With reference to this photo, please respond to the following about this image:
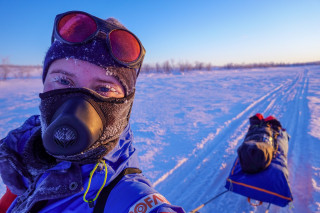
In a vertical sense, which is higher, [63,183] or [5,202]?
[63,183]

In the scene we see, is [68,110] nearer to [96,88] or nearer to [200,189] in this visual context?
[96,88]

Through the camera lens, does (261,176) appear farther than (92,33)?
Yes

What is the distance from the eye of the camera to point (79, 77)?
823 millimetres

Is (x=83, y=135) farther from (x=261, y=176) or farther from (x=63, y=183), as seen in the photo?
(x=261, y=176)

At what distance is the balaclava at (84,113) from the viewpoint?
2.02ft

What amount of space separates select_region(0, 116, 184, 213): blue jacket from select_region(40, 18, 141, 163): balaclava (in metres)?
0.14

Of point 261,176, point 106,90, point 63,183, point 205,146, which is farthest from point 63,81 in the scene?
point 205,146

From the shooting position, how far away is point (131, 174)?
935 mm

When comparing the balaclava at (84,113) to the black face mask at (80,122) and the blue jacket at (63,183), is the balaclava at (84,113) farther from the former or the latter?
the blue jacket at (63,183)

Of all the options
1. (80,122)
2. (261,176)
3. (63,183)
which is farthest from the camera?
(261,176)

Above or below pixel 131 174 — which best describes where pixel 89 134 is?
above

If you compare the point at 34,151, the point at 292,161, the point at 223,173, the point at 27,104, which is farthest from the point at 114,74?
the point at 27,104

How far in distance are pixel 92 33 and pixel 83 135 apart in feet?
2.06

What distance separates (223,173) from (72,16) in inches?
106
